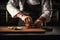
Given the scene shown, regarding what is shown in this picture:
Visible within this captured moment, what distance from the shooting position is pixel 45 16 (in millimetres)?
1046

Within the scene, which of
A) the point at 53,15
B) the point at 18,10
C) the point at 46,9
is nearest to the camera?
the point at 18,10

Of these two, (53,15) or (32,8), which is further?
(53,15)

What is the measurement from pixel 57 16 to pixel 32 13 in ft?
0.89

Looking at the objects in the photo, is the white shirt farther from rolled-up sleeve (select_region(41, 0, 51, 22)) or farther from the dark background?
the dark background

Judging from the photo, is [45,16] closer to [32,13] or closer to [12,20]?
[32,13]

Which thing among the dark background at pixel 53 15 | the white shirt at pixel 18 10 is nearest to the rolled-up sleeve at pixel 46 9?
the white shirt at pixel 18 10

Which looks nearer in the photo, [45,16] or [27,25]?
[27,25]

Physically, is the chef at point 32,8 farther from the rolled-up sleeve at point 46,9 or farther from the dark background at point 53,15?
the dark background at point 53,15

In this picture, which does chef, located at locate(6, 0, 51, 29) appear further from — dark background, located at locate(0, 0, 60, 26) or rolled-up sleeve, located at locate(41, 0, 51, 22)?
dark background, located at locate(0, 0, 60, 26)

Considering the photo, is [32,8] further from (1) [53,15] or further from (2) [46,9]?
(1) [53,15]

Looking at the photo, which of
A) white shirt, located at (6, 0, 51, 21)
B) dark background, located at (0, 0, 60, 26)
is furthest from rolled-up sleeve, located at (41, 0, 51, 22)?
dark background, located at (0, 0, 60, 26)

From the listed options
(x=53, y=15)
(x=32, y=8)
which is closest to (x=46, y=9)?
(x=32, y=8)

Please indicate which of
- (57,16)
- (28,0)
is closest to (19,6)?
(28,0)

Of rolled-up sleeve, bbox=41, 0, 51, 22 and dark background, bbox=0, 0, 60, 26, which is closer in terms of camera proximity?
rolled-up sleeve, bbox=41, 0, 51, 22
